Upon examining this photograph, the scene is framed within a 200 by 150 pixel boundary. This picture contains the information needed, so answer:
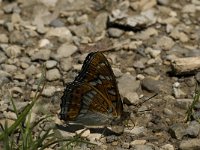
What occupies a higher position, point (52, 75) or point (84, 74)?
point (84, 74)

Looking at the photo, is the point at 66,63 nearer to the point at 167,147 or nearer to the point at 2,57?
the point at 2,57

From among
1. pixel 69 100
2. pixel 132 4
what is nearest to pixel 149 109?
pixel 69 100

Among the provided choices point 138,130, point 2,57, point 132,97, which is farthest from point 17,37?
point 138,130

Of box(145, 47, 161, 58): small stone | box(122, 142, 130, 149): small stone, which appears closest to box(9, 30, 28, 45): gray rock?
box(145, 47, 161, 58): small stone

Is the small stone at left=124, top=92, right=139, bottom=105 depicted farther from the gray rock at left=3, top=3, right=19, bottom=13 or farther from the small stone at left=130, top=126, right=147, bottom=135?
the gray rock at left=3, top=3, right=19, bottom=13

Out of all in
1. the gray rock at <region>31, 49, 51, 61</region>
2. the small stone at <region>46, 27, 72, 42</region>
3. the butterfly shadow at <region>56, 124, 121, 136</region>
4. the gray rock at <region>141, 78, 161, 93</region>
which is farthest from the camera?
the small stone at <region>46, 27, 72, 42</region>

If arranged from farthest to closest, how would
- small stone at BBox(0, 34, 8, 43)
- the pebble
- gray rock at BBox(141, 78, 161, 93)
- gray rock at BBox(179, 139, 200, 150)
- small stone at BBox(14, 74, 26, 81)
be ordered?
small stone at BBox(0, 34, 8, 43)
small stone at BBox(14, 74, 26, 81)
gray rock at BBox(141, 78, 161, 93)
the pebble
gray rock at BBox(179, 139, 200, 150)

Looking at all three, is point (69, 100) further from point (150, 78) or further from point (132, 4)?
point (132, 4)
